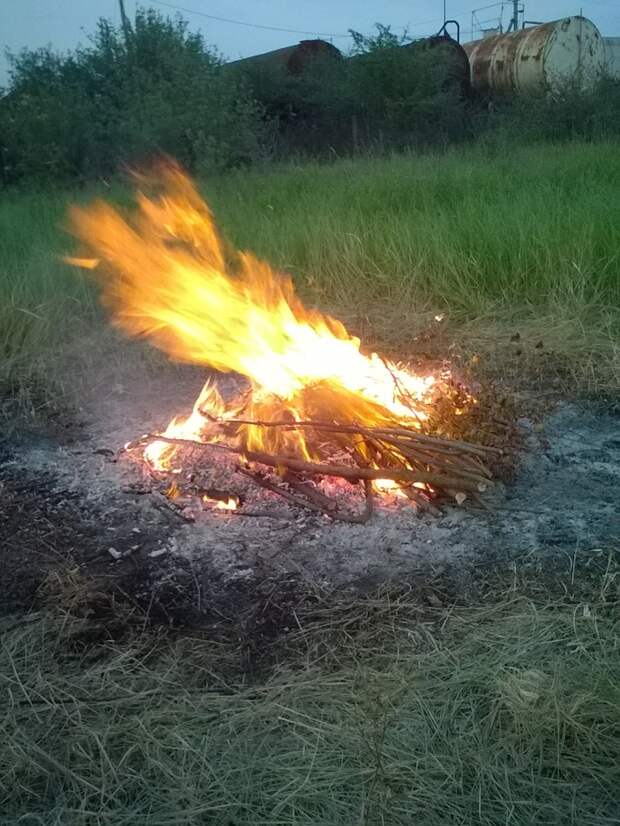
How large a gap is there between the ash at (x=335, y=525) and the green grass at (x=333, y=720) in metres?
0.26

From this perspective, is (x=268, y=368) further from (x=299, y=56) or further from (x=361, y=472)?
(x=299, y=56)

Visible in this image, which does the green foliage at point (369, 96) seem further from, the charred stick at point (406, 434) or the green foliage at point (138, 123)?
the charred stick at point (406, 434)

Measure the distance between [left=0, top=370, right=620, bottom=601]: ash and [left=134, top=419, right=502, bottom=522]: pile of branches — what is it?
2.2 inches

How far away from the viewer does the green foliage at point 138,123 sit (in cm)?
1034

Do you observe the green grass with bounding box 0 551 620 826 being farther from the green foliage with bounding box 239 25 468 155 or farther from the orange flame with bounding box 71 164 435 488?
the green foliage with bounding box 239 25 468 155

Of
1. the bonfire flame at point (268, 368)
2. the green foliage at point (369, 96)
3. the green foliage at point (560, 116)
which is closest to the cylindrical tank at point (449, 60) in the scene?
the green foliage at point (369, 96)

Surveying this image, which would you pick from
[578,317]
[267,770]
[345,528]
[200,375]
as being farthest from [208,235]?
[267,770]

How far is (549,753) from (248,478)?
1.58m

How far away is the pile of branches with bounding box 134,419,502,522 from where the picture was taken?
272cm

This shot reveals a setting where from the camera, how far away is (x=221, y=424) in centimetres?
310

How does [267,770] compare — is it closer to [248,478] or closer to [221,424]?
[248,478]

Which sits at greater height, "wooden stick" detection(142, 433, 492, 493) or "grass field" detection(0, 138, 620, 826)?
"wooden stick" detection(142, 433, 492, 493)

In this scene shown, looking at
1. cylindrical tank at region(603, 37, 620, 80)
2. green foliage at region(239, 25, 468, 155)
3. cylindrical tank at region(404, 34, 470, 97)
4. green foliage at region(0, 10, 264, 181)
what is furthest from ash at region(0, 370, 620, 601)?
cylindrical tank at region(603, 37, 620, 80)

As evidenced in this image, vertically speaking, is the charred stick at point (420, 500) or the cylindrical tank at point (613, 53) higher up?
the cylindrical tank at point (613, 53)
